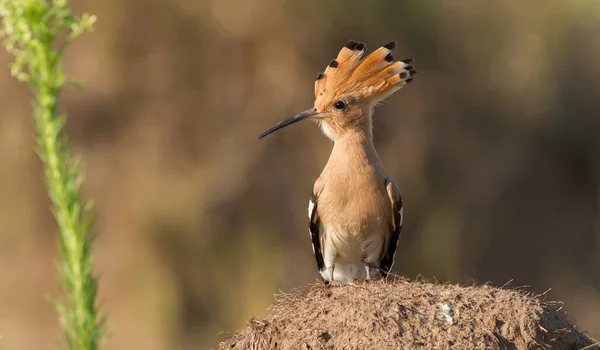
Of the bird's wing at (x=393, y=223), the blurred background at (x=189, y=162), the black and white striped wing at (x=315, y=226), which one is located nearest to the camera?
the bird's wing at (x=393, y=223)

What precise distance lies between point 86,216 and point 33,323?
8.67 metres

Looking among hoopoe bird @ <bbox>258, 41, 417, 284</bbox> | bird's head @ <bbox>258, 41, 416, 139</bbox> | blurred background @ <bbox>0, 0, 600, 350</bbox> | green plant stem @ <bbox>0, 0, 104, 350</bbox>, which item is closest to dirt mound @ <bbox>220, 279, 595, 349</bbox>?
hoopoe bird @ <bbox>258, 41, 417, 284</bbox>

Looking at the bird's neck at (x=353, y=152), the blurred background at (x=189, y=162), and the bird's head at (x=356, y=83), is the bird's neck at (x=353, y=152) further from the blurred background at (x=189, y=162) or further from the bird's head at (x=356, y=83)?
the blurred background at (x=189, y=162)

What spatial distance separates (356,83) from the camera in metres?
5.44

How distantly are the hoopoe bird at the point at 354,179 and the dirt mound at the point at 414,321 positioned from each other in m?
1.31

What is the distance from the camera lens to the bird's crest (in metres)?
5.38

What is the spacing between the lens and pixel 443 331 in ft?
11.4

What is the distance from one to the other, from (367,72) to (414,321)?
7.19 ft

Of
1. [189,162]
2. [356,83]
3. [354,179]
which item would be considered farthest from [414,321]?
[189,162]

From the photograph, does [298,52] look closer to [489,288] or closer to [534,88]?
[534,88]

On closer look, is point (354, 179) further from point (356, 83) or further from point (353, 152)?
point (356, 83)

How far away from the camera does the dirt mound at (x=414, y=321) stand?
3.49 metres

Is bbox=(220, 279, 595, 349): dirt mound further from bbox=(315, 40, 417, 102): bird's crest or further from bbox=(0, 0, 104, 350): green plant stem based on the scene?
bbox=(0, 0, 104, 350): green plant stem

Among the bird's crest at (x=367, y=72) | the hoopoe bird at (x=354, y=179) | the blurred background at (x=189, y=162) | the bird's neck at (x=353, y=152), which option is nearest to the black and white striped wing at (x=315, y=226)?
the hoopoe bird at (x=354, y=179)
